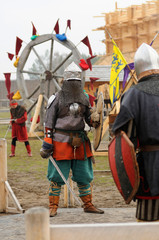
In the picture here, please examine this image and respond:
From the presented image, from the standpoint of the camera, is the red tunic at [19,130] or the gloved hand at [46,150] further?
the red tunic at [19,130]

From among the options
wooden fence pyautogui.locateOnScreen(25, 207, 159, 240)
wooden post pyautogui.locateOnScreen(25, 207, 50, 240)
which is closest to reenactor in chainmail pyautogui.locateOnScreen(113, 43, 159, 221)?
wooden fence pyautogui.locateOnScreen(25, 207, 159, 240)

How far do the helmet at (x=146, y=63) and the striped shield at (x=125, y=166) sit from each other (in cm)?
47

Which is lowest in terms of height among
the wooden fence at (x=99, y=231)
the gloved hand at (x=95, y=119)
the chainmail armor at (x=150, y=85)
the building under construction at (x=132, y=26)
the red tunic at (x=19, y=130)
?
the red tunic at (x=19, y=130)

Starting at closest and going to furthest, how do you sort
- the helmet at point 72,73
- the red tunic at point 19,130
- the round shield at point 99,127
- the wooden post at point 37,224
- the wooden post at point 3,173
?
the wooden post at point 37,224 → the round shield at point 99,127 → the helmet at point 72,73 → the wooden post at point 3,173 → the red tunic at point 19,130

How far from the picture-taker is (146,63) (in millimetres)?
2771

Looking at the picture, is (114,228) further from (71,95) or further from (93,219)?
(71,95)

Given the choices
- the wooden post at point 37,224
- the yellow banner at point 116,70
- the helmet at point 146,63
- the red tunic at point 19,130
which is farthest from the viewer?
the red tunic at point 19,130

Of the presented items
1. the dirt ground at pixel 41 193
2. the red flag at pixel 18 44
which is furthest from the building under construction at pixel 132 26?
the dirt ground at pixel 41 193

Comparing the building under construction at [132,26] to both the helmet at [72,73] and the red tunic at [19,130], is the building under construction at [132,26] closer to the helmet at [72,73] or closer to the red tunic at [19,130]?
the red tunic at [19,130]

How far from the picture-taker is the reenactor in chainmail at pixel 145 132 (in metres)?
2.58

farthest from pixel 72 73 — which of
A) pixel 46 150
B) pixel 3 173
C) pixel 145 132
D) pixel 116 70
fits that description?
pixel 116 70

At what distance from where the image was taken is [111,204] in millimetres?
5246

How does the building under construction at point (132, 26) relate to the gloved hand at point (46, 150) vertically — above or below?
above

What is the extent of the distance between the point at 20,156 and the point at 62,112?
6016 millimetres
